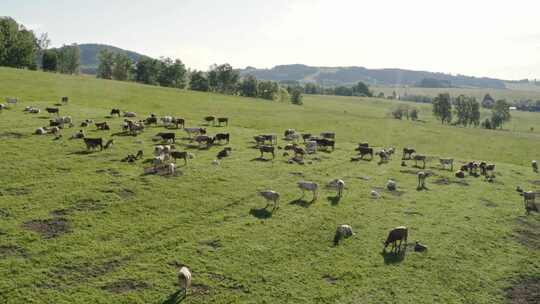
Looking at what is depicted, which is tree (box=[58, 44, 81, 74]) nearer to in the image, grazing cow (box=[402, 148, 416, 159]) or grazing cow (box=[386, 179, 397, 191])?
grazing cow (box=[402, 148, 416, 159])

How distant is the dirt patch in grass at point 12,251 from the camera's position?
1750 centimetres

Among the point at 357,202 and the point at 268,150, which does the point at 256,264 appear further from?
the point at 268,150

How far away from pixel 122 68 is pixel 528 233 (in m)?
132

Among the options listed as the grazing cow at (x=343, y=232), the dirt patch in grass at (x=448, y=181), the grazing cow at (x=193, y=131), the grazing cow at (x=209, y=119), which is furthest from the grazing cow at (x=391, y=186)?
the grazing cow at (x=209, y=119)

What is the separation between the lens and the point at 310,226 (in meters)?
23.1

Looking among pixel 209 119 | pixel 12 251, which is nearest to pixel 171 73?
pixel 209 119

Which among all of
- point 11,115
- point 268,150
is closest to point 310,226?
point 268,150

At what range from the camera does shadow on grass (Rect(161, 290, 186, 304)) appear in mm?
15531

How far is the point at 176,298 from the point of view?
15.8 m

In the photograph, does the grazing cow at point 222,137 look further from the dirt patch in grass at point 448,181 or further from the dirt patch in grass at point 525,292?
the dirt patch in grass at point 525,292

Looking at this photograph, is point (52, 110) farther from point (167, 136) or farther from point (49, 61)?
point (49, 61)

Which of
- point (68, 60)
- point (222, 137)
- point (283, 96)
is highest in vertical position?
point (68, 60)

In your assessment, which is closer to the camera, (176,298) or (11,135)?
(176,298)

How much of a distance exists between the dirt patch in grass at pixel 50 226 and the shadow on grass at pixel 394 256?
1609cm
